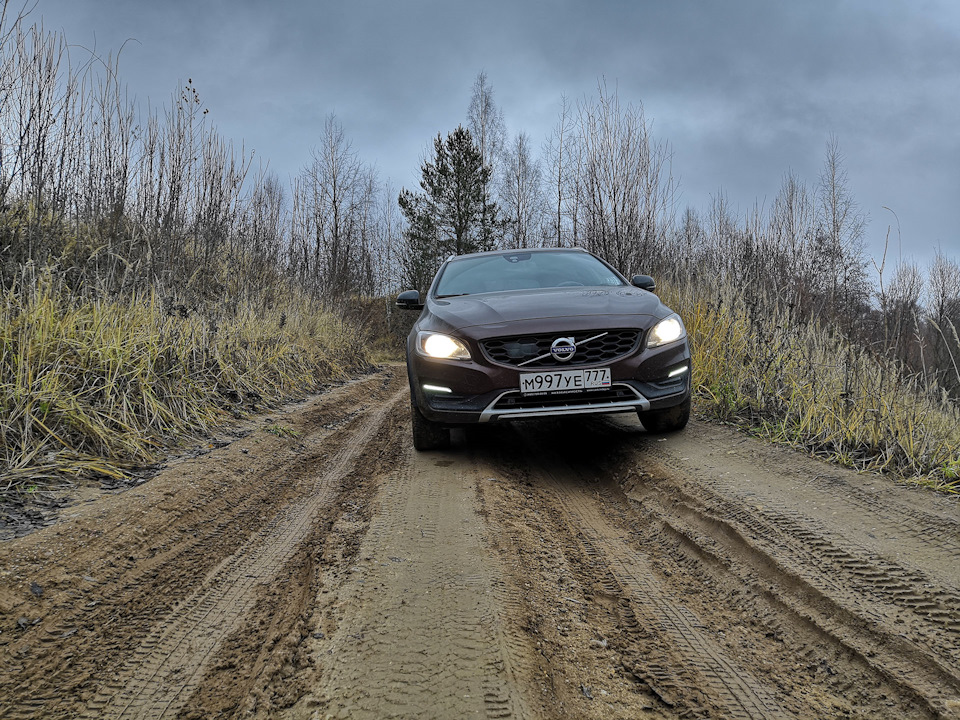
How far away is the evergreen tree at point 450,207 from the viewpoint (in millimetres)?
25812

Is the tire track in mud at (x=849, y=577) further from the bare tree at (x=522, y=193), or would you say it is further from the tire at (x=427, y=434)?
the bare tree at (x=522, y=193)

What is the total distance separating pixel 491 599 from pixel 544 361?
5.69ft

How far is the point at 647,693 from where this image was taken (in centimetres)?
142

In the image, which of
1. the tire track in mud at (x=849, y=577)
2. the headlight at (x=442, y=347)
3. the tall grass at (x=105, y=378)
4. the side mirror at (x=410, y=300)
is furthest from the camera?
the side mirror at (x=410, y=300)

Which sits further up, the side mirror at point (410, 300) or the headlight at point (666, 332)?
the side mirror at point (410, 300)

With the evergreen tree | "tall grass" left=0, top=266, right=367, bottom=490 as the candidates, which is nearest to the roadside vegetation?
"tall grass" left=0, top=266, right=367, bottom=490

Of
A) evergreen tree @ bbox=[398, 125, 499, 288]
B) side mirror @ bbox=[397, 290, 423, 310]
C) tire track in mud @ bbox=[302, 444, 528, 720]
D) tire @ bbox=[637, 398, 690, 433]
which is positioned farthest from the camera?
evergreen tree @ bbox=[398, 125, 499, 288]

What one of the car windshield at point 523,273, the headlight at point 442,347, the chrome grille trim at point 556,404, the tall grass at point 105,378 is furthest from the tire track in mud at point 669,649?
the tall grass at point 105,378

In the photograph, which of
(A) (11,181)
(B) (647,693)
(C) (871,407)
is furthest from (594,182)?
(B) (647,693)

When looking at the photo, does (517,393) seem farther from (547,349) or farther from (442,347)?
(442,347)

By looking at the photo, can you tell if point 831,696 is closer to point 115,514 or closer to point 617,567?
point 617,567

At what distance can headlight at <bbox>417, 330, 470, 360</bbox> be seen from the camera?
3.42 meters

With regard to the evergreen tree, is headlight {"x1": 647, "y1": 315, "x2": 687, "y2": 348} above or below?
below

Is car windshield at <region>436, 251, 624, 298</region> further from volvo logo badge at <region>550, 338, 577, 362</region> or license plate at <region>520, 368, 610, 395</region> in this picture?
license plate at <region>520, 368, 610, 395</region>
